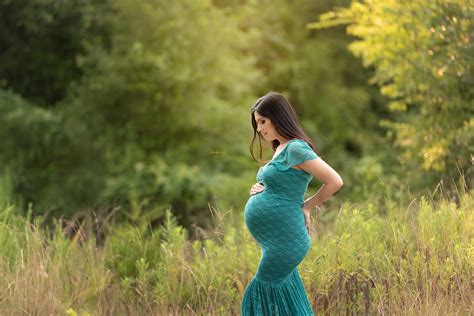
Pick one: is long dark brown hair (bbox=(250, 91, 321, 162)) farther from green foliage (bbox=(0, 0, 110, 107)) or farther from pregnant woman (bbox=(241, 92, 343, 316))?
green foliage (bbox=(0, 0, 110, 107))

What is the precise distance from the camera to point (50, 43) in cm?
1647

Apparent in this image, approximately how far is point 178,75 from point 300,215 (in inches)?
422

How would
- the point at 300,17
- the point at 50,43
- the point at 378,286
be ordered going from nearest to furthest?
1. the point at 378,286
2. the point at 50,43
3. the point at 300,17

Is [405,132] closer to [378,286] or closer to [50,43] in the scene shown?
[378,286]

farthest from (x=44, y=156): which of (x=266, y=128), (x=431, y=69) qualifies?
(x=266, y=128)

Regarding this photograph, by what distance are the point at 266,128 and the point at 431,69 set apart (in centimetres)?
604

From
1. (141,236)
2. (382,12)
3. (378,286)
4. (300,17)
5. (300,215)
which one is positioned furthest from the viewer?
(300,17)

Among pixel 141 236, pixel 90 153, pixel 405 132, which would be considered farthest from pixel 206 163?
pixel 141 236

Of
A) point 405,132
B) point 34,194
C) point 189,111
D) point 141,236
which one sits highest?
point 141,236

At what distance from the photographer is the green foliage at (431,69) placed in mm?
9328

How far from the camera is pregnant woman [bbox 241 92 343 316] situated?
4277 millimetres

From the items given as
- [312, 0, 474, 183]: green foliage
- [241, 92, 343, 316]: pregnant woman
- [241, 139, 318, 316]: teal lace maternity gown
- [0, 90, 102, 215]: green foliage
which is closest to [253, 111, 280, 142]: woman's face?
[241, 92, 343, 316]: pregnant woman

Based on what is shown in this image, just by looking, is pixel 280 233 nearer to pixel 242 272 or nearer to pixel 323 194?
pixel 323 194

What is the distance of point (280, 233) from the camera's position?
430 cm
